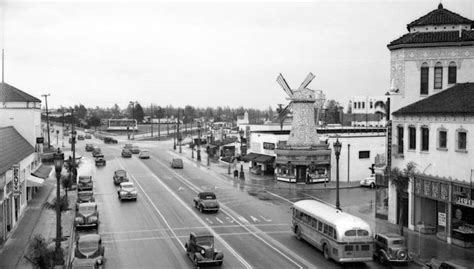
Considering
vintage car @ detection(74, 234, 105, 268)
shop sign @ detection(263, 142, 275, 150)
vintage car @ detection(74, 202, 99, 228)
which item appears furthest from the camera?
shop sign @ detection(263, 142, 275, 150)

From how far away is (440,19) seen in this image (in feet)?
128

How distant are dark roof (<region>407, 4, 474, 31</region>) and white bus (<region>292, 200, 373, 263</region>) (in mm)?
17738

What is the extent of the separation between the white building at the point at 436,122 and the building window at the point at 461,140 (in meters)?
0.06

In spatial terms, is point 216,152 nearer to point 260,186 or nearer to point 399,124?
point 260,186

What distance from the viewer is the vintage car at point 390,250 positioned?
2700 cm

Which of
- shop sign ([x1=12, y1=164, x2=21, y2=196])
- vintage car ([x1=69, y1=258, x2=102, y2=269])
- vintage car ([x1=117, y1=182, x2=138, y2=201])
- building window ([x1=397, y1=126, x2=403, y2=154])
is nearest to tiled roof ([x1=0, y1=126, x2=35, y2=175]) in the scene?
shop sign ([x1=12, y1=164, x2=21, y2=196])

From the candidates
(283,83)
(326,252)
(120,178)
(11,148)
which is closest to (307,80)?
(283,83)

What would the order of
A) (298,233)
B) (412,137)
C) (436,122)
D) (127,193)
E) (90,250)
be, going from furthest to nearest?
(127,193)
(412,137)
(436,122)
(298,233)
(90,250)

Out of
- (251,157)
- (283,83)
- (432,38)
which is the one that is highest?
(432,38)

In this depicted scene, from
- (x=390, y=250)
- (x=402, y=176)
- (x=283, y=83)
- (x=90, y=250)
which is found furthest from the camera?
(x=283, y=83)

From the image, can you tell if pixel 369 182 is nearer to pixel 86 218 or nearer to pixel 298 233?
pixel 298 233

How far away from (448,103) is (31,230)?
2788cm

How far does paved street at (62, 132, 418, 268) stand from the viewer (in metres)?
28.0

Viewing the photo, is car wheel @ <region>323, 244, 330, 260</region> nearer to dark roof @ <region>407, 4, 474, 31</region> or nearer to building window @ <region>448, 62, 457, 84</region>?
building window @ <region>448, 62, 457, 84</region>
